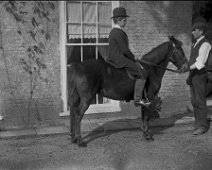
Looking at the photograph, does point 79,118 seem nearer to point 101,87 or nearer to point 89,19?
point 101,87

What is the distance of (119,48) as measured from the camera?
702 centimetres

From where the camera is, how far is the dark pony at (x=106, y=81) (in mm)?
6969

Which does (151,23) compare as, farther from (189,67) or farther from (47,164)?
(47,164)

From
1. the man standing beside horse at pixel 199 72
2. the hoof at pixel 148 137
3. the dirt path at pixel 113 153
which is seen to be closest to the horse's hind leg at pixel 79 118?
Result: the dirt path at pixel 113 153

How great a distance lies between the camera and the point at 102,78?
718 cm

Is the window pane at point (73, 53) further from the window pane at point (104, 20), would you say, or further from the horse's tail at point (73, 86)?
the horse's tail at point (73, 86)

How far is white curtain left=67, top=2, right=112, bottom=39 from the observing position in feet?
30.0

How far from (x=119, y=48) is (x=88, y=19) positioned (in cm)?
258

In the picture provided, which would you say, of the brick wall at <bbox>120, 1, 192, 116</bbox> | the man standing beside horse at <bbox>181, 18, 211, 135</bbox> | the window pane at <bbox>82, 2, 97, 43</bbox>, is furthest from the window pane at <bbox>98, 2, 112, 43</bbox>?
the man standing beside horse at <bbox>181, 18, 211, 135</bbox>

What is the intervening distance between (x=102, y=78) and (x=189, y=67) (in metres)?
1.91

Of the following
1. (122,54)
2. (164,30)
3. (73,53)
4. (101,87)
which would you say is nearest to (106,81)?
(101,87)

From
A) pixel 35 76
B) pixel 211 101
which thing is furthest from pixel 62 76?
pixel 211 101

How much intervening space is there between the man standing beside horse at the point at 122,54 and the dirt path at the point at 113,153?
98cm

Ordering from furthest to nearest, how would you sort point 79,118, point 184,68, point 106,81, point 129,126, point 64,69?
point 64,69
point 129,126
point 184,68
point 106,81
point 79,118
